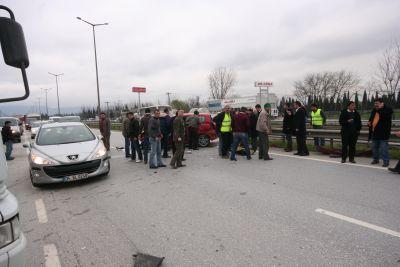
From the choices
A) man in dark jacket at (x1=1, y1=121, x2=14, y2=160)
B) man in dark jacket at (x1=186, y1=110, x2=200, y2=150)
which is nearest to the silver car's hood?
man in dark jacket at (x1=186, y1=110, x2=200, y2=150)

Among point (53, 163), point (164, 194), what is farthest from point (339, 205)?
point (53, 163)

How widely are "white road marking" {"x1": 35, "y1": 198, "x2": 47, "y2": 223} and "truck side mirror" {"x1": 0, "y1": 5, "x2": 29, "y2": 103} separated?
9.92 feet

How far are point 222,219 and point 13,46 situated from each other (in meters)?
3.38

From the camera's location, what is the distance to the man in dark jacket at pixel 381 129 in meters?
7.68

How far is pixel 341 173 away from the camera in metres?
7.05

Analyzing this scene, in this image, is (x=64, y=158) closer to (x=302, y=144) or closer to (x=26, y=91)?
(x=26, y=91)

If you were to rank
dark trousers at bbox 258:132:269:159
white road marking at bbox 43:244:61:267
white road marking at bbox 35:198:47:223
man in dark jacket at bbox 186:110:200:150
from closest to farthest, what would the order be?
white road marking at bbox 43:244:61:267, white road marking at bbox 35:198:47:223, dark trousers at bbox 258:132:269:159, man in dark jacket at bbox 186:110:200:150

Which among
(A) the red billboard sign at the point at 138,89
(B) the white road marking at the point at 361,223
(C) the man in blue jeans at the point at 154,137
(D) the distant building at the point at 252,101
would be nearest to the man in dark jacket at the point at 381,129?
(B) the white road marking at the point at 361,223

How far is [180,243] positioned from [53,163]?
4.20 m

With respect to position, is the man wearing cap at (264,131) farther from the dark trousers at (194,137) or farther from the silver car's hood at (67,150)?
the silver car's hood at (67,150)

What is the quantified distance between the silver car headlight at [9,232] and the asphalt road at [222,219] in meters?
1.36

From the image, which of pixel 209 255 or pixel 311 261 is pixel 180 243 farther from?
pixel 311 261

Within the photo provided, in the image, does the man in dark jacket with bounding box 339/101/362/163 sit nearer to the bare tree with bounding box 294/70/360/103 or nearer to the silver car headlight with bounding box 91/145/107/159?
the silver car headlight with bounding box 91/145/107/159

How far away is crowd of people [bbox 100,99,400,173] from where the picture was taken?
313 inches
